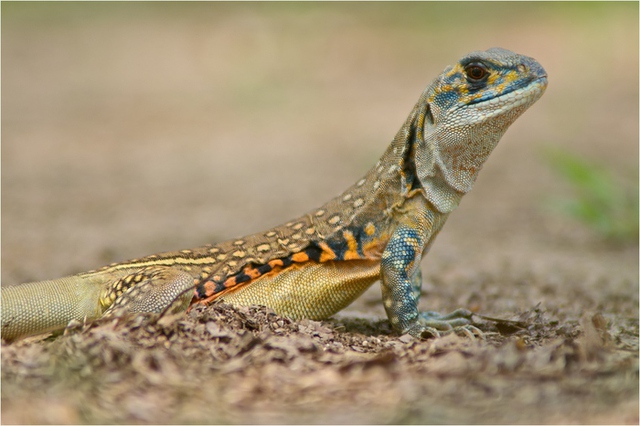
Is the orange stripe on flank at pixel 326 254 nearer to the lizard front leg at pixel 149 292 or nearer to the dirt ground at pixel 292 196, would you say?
the dirt ground at pixel 292 196

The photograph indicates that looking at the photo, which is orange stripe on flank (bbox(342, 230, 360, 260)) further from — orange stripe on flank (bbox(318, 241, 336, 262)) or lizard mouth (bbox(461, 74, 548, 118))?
lizard mouth (bbox(461, 74, 548, 118))

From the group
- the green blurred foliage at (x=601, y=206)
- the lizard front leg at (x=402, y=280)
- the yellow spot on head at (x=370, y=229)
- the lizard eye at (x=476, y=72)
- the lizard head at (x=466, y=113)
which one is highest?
the lizard eye at (x=476, y=72)

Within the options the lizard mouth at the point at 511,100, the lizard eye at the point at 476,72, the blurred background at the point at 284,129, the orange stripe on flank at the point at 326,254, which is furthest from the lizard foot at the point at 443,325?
the lizard eye at the point at 476,72

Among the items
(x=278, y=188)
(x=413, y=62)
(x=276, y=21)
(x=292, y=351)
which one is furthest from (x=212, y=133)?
(x=292, y=351)

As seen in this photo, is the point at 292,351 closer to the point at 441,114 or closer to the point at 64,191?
the point at 441,114

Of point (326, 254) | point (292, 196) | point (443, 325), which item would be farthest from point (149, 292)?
point (292, 196)

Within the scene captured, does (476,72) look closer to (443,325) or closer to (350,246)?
(350,246)
